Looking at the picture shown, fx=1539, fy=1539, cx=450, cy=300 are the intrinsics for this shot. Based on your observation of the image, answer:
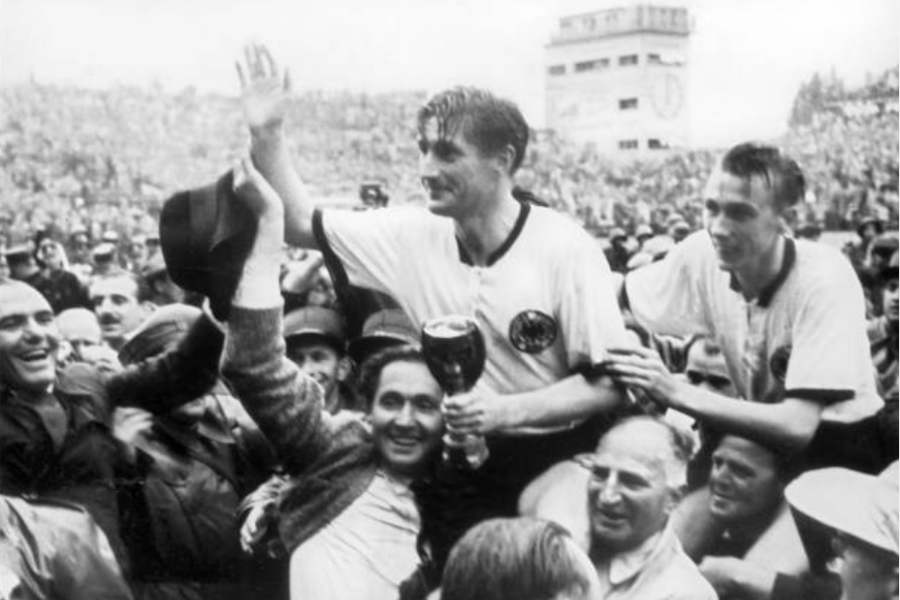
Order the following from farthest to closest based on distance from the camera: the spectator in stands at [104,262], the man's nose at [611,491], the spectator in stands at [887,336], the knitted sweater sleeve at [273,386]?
1. the spectator in stands at [887,336]
2. the spectator in stands at [104,262]
3. the man's nose at [611,491]
4. the knitted sweater sleeve at [273,386]

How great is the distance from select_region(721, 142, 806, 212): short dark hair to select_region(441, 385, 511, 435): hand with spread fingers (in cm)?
80

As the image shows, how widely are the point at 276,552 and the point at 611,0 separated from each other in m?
1.56

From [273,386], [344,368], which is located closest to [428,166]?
[344,368]

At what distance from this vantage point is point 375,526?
3670 mm

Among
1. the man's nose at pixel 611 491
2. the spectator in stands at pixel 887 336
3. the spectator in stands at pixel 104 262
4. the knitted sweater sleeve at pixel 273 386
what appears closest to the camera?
the knitted sweater sleeve at pixel 273 386

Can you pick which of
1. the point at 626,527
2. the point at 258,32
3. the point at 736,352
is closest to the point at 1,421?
the point at 258,32

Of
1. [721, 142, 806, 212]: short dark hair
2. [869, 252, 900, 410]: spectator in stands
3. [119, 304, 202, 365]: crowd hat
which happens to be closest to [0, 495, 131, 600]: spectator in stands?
[119, 304, 202, 365]: crowd hat

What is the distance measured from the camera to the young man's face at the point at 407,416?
360cm

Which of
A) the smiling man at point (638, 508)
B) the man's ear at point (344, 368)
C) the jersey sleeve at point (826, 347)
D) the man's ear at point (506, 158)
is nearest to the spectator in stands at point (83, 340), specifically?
the man's ear at point (344, 368)

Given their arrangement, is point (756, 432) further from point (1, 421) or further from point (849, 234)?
point (1, 421)

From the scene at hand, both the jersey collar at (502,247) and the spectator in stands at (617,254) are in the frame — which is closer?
the jersey collar at (502,247)

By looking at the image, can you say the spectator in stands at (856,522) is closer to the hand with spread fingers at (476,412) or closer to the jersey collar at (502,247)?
the hand with spread fingers at (476,412)

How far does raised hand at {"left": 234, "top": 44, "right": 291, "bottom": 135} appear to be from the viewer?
3590 mm

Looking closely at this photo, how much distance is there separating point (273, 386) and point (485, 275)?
1.83 ft
